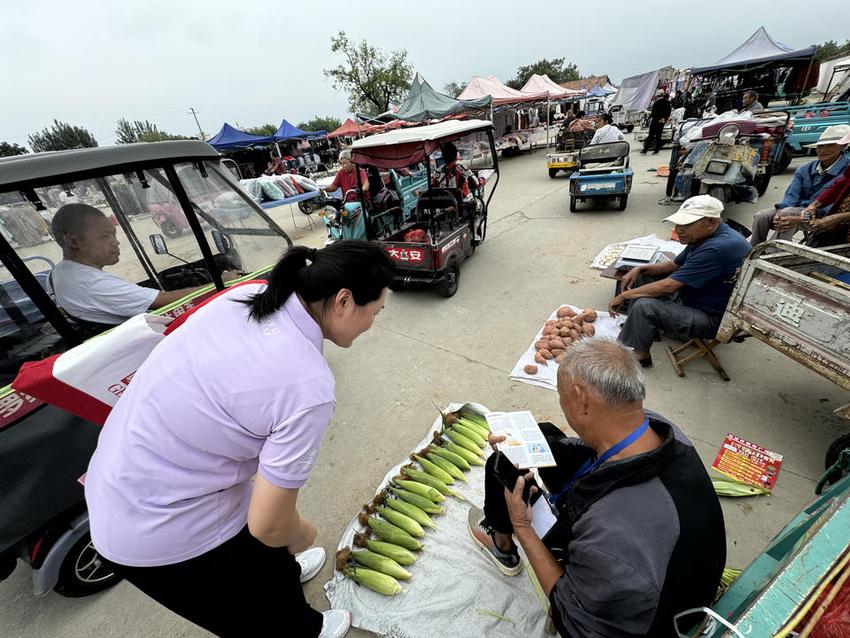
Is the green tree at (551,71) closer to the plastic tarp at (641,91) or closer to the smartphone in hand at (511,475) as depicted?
the plastic tarp at (641,91)

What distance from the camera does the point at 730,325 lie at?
9.56 feet

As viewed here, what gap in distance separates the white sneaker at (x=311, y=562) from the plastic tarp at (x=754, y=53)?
20.8 meters

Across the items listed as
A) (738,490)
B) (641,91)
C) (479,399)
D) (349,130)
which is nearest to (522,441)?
(479,399)

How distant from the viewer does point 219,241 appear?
10.1ft

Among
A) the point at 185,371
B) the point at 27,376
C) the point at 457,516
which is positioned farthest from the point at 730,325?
the point at 27,376

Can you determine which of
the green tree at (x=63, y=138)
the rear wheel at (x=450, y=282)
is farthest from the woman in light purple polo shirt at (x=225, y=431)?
the green tree at (x=63, y=138)

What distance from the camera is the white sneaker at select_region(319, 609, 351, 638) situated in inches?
76.7

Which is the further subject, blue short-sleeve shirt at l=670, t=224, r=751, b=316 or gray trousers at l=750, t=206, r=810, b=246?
gray trousers at l=750, t=206, r=810, b=246

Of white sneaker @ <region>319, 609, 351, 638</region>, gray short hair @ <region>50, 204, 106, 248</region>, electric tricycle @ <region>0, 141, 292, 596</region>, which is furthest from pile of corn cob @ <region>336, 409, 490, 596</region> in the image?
gray short hair @ <region>50, 204, 106, 248</region>

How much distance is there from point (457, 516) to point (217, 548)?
1620mm

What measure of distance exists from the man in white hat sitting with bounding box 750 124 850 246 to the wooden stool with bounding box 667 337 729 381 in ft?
6.72

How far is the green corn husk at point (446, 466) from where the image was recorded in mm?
2689

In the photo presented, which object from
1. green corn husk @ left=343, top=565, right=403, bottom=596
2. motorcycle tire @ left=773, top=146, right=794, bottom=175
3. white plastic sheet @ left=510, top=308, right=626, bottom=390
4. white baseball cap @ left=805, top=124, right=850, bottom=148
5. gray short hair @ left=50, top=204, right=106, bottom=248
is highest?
gray short hair @ left=50, top=204, right=106, bottom=248

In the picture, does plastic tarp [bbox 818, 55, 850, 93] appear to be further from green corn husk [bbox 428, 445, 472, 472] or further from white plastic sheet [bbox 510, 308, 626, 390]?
green corn husk [bbox 428, 445, 472, 472]
